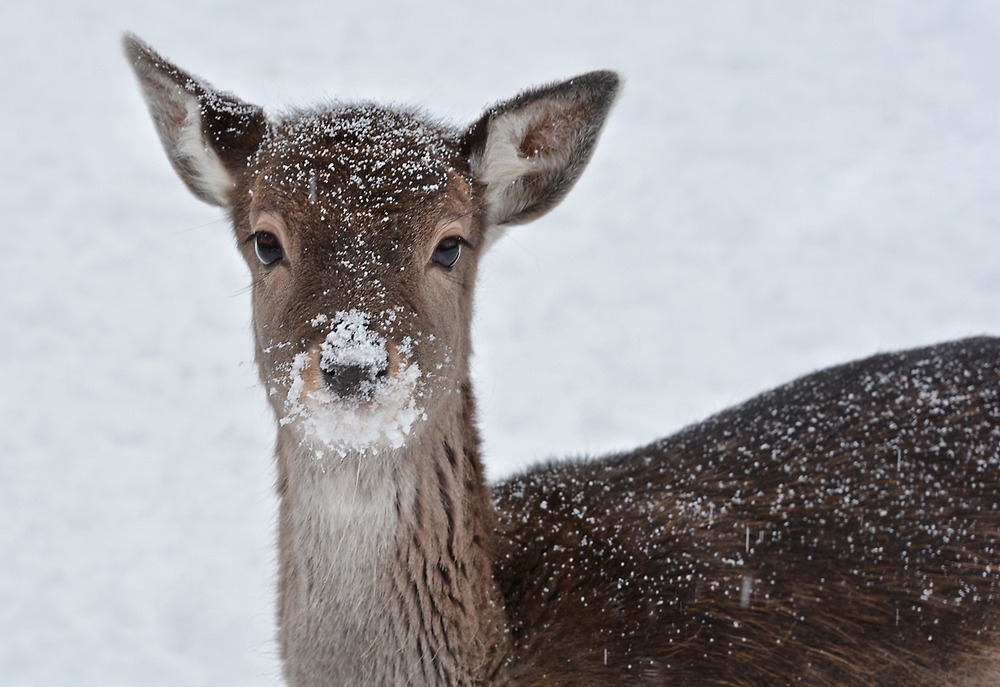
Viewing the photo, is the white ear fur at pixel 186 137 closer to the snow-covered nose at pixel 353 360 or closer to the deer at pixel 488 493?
the deer at pixel 488 493

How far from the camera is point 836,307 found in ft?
26.1

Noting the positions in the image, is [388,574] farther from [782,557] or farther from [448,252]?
[782,557]

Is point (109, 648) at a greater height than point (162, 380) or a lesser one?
lesser

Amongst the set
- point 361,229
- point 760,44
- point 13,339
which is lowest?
point 361,229

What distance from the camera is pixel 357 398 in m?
3.12

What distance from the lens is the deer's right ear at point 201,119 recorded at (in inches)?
153

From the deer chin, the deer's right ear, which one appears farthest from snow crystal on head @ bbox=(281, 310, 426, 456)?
the deer's right ear

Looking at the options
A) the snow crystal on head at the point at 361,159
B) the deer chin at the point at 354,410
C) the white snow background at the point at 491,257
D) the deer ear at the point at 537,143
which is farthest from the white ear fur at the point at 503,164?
the white snow background at the point at 491,257

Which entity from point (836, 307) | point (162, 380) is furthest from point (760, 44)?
point (162, 380)

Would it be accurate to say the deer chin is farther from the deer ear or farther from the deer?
the deer ear

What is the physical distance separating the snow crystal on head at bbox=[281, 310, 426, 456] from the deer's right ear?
1.02 meters

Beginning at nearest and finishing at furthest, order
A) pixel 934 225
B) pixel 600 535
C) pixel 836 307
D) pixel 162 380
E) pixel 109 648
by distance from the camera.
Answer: pixel 600 535 → pixel 109 648 → pixel 162 380 → pixel 836 307 → pixel 934 225

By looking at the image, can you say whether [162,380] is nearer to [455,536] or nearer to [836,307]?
[455,536]

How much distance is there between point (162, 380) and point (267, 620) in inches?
92.5
